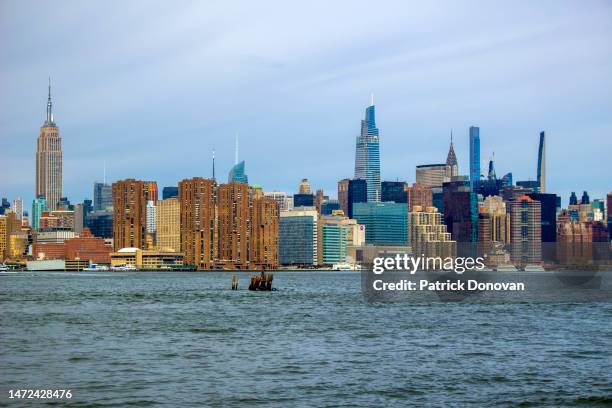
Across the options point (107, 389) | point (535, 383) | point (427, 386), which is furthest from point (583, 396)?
point (107, 389)

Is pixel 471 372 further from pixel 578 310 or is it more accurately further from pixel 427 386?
pixel 578 310

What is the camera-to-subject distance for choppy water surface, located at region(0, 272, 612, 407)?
41594 millimetres

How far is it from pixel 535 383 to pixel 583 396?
10.6 ft

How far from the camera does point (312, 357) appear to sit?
5325 centimetres

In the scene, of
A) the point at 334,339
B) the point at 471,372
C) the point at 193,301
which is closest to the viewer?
the point at 471,372

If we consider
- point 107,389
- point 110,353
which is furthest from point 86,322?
point 107,389

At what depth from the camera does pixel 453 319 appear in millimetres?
81562

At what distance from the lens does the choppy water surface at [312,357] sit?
41.6 meters

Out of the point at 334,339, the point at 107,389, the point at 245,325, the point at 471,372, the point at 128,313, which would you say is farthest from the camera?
the point at 128,313

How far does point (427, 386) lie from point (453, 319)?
38.5 meters

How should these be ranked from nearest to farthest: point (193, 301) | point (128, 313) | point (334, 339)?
point (334, 339) → point (128, 313) → point (193, 301)

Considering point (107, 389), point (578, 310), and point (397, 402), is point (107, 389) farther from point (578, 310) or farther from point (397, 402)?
point (578, 310)

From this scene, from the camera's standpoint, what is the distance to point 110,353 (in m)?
55.1

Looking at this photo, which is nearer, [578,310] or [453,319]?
[453,319]
